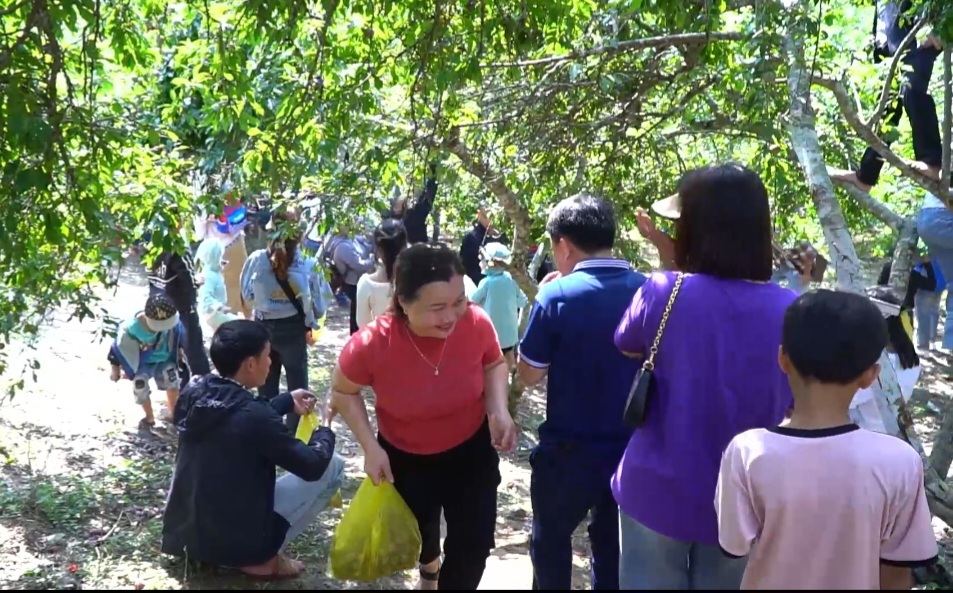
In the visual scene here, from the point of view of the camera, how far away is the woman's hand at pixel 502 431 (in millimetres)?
3338

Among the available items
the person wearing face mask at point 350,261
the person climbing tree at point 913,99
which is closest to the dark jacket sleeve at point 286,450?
the person climbing tree at point 913,99

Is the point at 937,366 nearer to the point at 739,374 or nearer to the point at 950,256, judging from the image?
the point at 950,256

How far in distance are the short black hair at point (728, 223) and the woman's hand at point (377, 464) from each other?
1.42 m

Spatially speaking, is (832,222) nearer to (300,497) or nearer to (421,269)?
(421,269)

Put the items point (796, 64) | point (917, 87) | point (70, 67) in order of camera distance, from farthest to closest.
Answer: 1. point (70, 67)
2. point (917, 87)
3. point (796, 64)

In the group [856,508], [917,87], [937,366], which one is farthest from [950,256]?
[937,366]

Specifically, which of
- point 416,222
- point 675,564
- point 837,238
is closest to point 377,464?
point 675,564

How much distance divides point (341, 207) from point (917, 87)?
9.89ft

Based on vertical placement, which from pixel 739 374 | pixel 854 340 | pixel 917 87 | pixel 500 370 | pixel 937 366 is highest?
pixel 917 87

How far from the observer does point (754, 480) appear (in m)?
2.04

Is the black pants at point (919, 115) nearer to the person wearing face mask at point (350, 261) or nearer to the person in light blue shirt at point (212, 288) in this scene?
the person in light blue shirt at point (212, 288)

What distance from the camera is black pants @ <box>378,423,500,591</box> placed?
350 centimetres

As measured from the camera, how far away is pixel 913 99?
13.6 ft

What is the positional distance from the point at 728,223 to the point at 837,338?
0.49m
